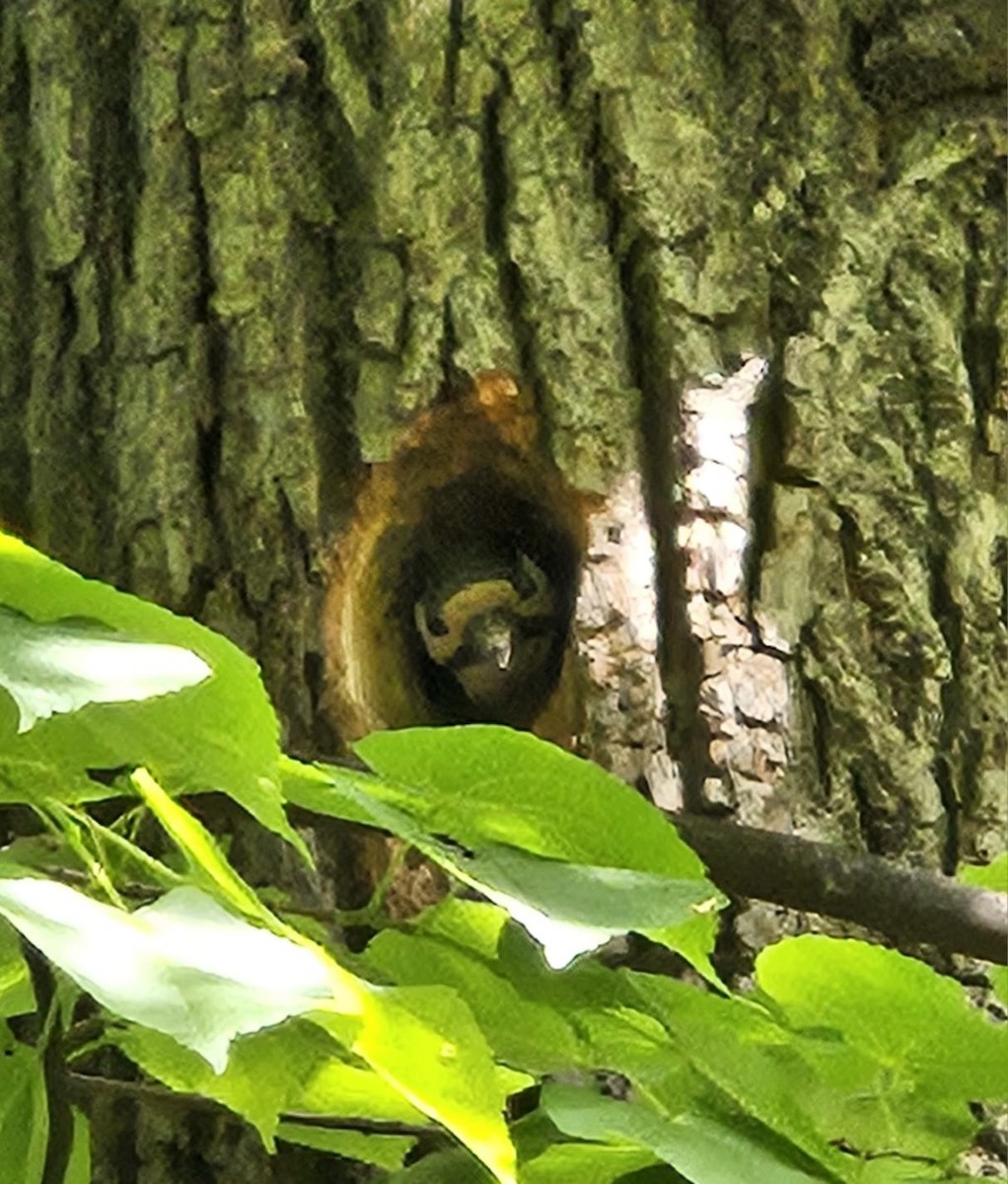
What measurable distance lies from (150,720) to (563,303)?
0.42 m

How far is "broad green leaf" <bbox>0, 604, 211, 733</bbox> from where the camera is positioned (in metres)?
0.46

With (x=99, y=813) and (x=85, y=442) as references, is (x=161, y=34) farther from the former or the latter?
(x=99, y=813)

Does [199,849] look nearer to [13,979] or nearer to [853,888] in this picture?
[13,979]

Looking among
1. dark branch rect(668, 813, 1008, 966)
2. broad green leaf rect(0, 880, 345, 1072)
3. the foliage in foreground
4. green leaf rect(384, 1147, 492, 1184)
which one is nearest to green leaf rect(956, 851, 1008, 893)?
Answer: dark branch rect(668, 813, 1008, 966)

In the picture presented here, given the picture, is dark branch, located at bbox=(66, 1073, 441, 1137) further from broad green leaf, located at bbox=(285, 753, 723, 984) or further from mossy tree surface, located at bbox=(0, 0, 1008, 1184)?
mossy tree surface, located at bbox=(0, 0, 1008, 1184)

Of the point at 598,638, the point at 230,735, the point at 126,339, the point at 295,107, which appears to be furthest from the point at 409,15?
the point at 230,735

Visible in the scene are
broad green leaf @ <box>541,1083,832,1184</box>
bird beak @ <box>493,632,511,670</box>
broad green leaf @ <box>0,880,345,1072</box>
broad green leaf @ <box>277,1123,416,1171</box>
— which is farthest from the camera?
bird beak @ <box>493,632,511,670</box>

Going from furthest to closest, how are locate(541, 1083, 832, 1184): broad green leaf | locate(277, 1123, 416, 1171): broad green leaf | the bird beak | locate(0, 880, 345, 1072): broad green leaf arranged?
the bird beak < locate(277, 1123, 416, 1171): broad green leaf < locate(541, 1083, 832, 1184): broad green leaf < locate(0, 880, 345, 1072): broad green leaf

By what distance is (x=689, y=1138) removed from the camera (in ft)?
1.80

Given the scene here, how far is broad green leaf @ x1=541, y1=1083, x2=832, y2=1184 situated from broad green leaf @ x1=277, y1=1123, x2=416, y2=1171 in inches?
4.2

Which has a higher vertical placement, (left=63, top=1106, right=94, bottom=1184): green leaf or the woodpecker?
the woodpecker

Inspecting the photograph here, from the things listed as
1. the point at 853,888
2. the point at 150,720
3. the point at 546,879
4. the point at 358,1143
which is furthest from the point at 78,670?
the point at 853,888

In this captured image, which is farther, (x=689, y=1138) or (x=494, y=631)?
(x=494, y=631)

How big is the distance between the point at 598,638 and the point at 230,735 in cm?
34
